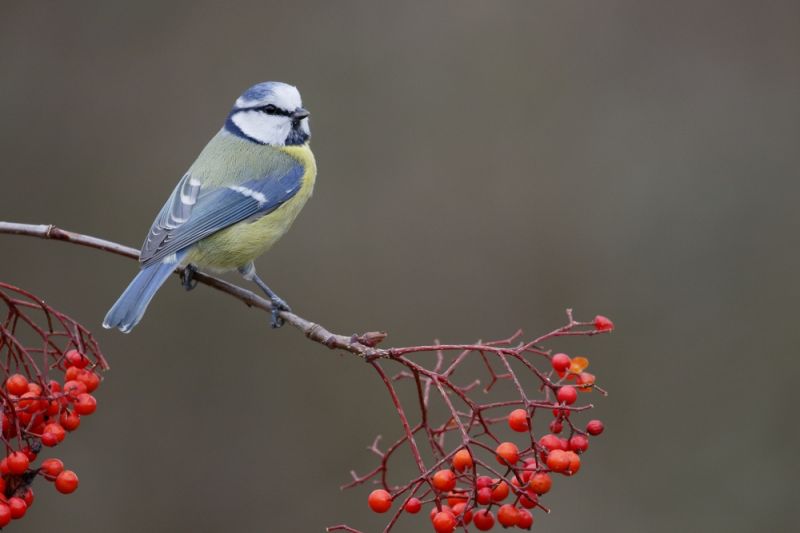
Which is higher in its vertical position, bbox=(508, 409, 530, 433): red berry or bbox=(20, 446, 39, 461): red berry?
bbox=(508, 409, 530, 433): red berry

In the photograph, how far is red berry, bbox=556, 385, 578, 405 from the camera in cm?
169

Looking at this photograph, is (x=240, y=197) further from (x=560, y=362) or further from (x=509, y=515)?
(x=509, y=515)

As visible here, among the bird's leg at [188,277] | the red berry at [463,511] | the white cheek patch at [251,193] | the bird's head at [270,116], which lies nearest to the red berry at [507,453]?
the red berry at [463,511]

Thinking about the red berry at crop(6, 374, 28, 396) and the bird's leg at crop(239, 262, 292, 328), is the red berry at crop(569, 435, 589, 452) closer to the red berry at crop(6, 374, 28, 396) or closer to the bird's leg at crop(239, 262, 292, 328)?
the bird's leg at crop(239, 262, 292, 328)

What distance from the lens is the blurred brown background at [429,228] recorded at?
4.09 m

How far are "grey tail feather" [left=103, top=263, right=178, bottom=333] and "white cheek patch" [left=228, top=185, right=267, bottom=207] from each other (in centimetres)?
36

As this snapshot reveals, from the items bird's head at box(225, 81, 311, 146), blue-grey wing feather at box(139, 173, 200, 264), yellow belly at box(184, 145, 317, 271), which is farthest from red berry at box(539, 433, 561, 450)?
bird's head at box(225, 81, 311, 146)

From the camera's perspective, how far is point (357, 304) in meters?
4.33

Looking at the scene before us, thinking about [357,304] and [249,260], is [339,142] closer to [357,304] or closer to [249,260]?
[357,304]

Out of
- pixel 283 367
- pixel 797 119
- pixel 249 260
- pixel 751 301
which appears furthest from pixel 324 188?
pixel 797 119

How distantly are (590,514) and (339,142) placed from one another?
1865mm

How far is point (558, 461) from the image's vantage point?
1.66 meters

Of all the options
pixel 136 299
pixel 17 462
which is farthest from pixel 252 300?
pixel 17 462

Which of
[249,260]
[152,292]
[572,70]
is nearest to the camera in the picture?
[152,292]
